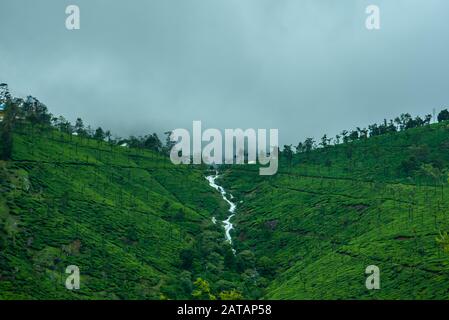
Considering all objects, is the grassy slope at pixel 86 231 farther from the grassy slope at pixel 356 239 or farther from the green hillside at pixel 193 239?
the grassy slope at pixel 356 239

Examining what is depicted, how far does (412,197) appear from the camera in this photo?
165875 millimetres

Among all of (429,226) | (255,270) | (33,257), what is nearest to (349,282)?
(429,226)

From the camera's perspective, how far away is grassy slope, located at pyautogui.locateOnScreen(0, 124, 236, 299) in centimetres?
11800

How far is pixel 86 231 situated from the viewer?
5522 inches

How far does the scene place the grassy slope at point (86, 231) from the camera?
118 metres

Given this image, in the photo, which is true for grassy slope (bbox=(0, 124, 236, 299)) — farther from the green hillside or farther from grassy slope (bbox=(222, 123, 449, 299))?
grassy slope (bbox=(222, 123, 449, 299))

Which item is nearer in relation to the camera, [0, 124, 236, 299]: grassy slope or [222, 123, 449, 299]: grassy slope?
[222, 123, 449, 299]: grassy slope

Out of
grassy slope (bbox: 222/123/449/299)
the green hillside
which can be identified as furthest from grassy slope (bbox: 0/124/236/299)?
grassy slope (bbox: 222/123/449/299)

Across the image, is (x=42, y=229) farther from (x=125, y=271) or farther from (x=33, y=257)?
(x=125, y=271)

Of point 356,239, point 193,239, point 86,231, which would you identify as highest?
point 86,231

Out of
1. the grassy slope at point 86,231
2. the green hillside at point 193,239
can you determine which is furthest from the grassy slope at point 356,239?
the grassy slope at point 86,231

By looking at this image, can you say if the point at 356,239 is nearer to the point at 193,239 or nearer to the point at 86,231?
the point at 193,239

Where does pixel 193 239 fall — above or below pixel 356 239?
below

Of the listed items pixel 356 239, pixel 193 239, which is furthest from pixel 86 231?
pixel 356 239
